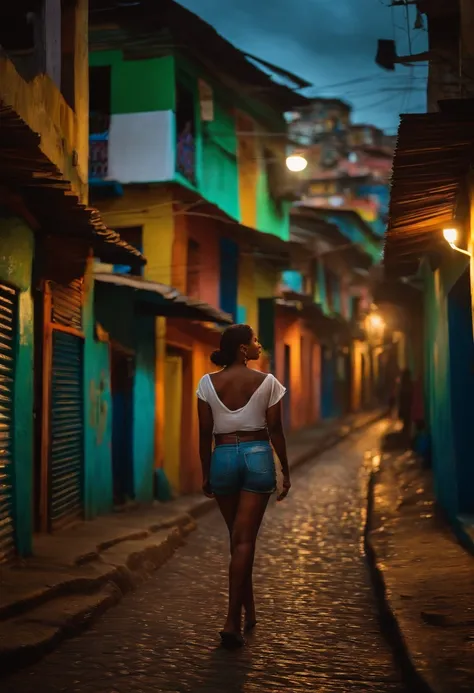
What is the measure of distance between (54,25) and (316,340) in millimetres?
26617

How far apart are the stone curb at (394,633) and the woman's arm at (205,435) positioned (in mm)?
1456

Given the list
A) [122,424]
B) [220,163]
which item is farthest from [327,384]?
[122,424]

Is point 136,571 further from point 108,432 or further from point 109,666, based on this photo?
point 108,432

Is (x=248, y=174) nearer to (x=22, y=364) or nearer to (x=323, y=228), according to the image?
(x=323, y=228)

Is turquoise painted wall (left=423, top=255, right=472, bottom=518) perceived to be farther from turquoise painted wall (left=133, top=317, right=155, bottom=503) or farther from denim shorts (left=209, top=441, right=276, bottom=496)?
turquoise painted wall (left=133, top=317, right=155, bottom=503)

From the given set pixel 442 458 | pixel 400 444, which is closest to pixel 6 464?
pixel 442 458

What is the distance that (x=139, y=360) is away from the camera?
46.9 feet

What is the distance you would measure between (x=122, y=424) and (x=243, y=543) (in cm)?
850

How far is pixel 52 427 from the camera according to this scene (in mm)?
10000

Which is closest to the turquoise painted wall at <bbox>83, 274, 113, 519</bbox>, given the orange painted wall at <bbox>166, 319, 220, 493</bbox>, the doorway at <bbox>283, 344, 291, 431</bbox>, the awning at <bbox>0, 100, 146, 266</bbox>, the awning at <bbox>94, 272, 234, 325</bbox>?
the awning at <bbox>94, 272, 234, 325</bbox>

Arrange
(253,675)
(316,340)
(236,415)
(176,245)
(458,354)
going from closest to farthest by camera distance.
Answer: (253,675) → (236,415) → (458,354) → (176,245) → (316,340)

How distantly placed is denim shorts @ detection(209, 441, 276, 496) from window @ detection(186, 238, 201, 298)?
42.4 ft

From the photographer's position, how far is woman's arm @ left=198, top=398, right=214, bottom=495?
232 inches

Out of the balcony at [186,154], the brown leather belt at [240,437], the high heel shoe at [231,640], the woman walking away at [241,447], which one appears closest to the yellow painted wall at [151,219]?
the balcony at [186,154]
